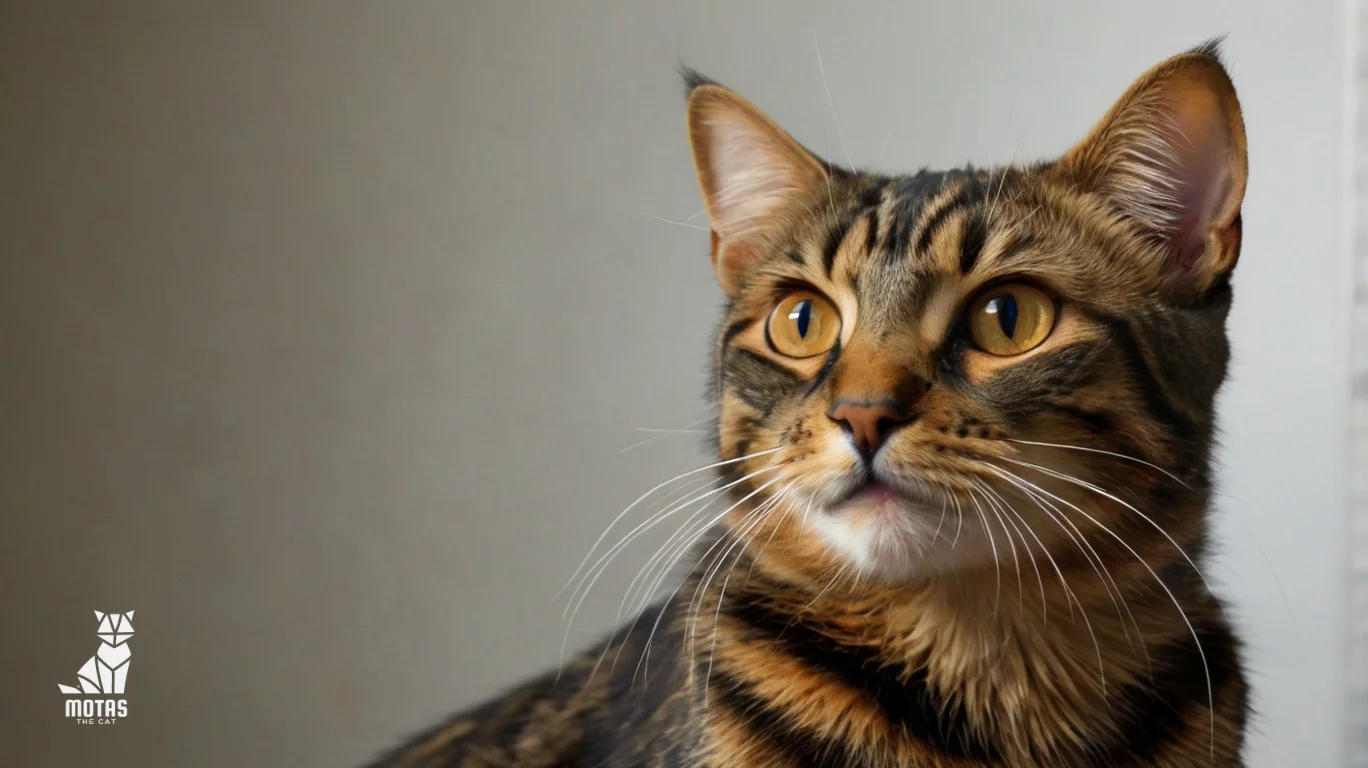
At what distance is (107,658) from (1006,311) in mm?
959

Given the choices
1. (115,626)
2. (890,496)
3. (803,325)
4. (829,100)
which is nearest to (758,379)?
(803,325)

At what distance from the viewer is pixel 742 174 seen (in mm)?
894

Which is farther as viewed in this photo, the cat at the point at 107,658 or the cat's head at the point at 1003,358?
the cat at the point at 107,658

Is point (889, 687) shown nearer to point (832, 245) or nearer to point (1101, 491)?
point (1101, 491)

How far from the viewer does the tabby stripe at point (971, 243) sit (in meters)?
0.75

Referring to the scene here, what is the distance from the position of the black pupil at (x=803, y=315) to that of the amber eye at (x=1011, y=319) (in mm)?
121

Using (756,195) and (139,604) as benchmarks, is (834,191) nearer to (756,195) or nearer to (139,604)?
(756,195)

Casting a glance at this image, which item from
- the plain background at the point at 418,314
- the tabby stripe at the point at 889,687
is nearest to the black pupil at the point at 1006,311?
the tabby stripe at the point at 889,687

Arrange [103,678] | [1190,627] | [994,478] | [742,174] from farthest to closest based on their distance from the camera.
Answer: [103,678] → [742,174] → [1190,627] → [994,478]

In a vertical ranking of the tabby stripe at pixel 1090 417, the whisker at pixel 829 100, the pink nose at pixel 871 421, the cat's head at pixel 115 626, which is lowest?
the cat's head at pixel 115 626

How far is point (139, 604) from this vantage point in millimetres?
1134

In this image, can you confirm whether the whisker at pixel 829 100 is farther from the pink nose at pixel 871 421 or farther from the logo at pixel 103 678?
the logo at pixel 103 678

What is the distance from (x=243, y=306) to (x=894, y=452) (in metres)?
0.80

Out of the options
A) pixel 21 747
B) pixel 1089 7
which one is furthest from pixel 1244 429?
pixel 21 747
